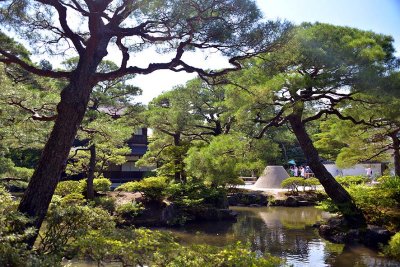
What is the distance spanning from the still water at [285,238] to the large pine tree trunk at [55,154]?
224 centimetres

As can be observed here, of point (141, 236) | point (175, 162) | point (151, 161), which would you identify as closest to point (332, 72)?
point (141, 236)

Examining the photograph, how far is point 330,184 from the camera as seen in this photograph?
382 inches

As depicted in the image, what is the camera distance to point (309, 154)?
32.2 feet

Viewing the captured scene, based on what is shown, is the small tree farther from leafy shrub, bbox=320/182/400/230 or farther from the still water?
the still water

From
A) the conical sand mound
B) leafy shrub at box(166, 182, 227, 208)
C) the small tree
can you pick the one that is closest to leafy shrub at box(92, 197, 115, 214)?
leafy shrub at box(166, 182, 227, 208)

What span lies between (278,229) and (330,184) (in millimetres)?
2304

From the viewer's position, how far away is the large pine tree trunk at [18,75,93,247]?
16.2 ft

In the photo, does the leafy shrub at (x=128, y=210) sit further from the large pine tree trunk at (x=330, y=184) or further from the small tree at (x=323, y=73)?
the large pine tree trunk at (x=330, y=184)

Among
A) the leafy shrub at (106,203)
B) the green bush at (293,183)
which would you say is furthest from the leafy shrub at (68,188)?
the green bush at (293,183)

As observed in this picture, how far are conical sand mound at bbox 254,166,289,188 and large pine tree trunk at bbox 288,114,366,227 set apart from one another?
11.2 metres

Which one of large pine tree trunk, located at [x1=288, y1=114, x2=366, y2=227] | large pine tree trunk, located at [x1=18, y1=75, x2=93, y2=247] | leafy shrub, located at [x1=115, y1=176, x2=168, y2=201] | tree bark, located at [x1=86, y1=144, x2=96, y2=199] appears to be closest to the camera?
large pine tree trunk, located at [x1=18, y1=75, x2=93, y2=247]

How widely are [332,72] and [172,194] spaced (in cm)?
662

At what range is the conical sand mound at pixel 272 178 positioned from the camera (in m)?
21.1

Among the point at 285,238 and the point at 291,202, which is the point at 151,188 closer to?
the point at 285,238
